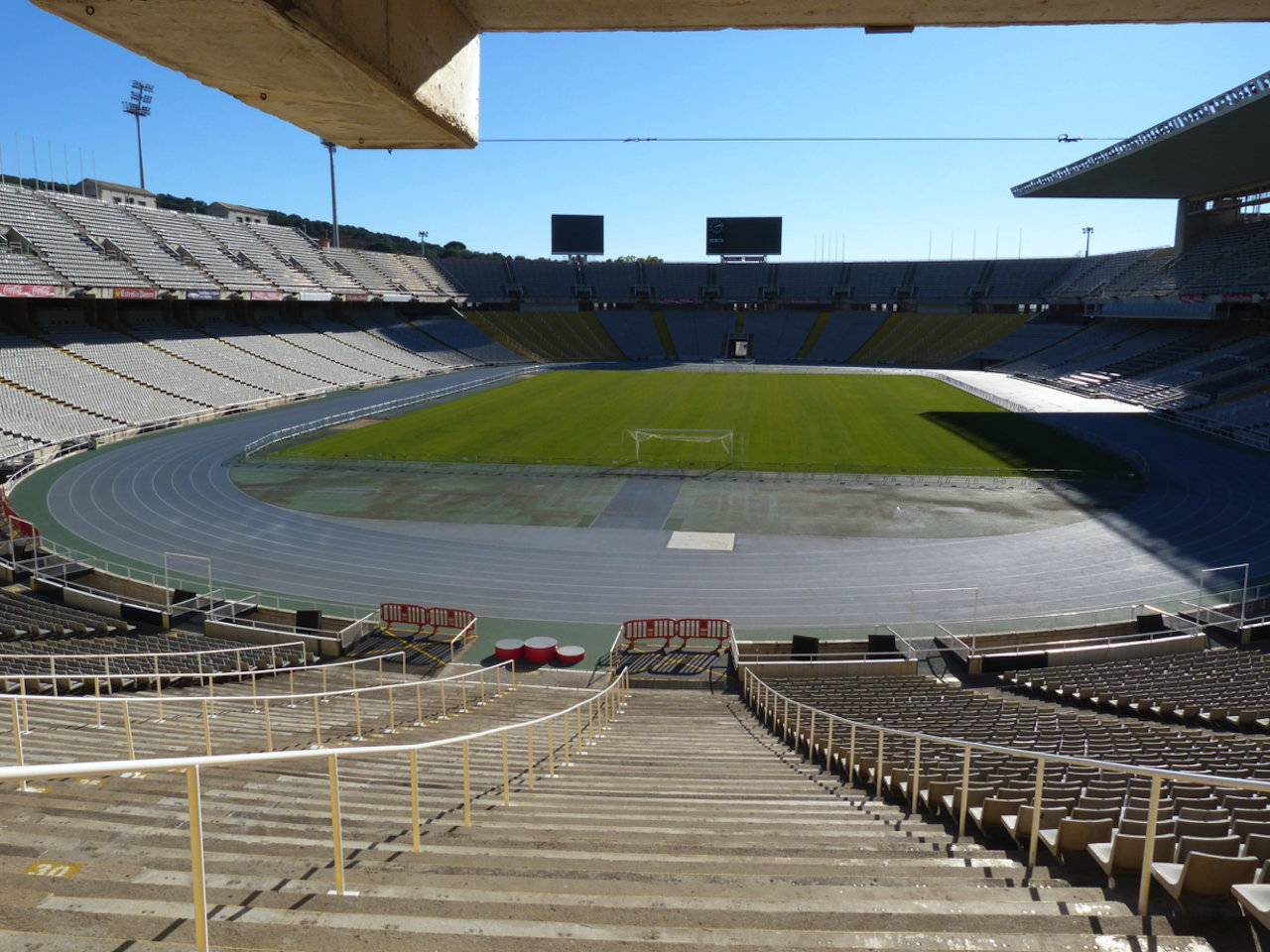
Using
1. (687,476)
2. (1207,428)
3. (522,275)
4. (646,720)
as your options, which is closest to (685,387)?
(687,476)

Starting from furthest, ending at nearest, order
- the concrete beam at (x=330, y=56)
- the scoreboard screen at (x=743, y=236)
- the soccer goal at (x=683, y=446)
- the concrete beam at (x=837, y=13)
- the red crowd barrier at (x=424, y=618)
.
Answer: the scoreboard screen at (x=743, y=236)
the soccer goal at (x=683, y=446)
the red crowd barrier at (x=424, y=618)
the concrete beam at (x=837, y=13)
the concrete beam at (x=330, y=56)

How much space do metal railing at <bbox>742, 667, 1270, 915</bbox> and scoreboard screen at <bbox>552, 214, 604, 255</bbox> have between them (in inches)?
3530

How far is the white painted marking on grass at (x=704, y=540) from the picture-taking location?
2514cm

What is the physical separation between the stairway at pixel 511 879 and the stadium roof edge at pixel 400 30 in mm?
3433

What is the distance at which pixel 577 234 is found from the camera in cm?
9938

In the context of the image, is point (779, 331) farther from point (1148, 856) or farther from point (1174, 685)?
point (1148, 856)

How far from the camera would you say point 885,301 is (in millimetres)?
95812

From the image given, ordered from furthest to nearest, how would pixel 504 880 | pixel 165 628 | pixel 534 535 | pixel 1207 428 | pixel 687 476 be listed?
pixel 1207 428
pixel 687 476
pixel 534 535
pixel 165 628
pixel 504 880

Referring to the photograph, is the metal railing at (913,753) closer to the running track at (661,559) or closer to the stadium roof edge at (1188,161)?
the running track at (661,559)

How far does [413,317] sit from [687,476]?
62.6 m

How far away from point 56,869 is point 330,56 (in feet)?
12.7

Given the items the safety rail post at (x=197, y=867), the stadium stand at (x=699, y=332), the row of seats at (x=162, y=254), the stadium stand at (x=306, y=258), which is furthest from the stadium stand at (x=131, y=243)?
the safety rail post at (x=197, y=867)

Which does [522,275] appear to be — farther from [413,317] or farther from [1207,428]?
[1207,428]

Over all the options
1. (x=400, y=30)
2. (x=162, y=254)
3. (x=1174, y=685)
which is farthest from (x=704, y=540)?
(x=162, y=254)
